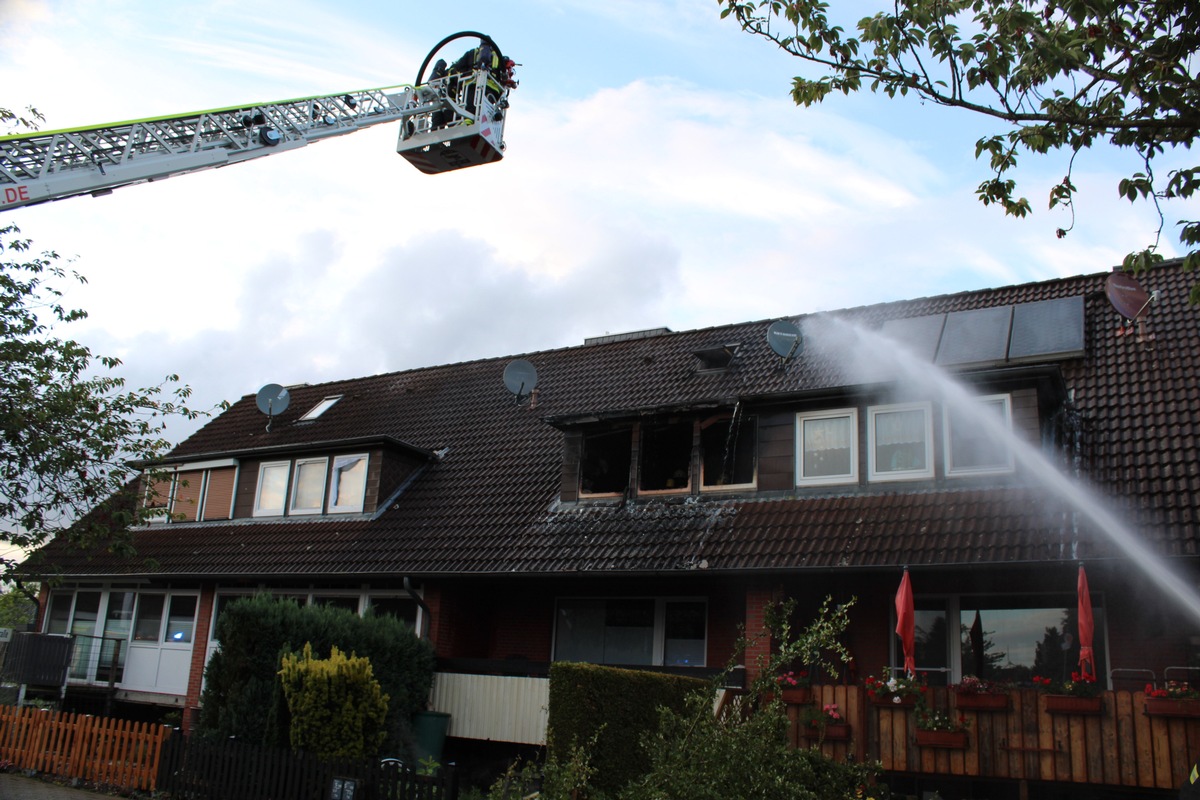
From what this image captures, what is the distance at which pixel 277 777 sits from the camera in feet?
43.6

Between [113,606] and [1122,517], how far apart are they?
20.2 metres

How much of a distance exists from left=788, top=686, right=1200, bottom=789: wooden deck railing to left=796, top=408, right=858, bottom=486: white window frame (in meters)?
3.80

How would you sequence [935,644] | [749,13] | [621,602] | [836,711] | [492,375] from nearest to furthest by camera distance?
[749,13] < [836,711] < [935,644] < [621,602] < [492,375]

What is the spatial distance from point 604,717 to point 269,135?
1003 cm

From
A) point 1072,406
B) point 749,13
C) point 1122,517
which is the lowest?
point 1122,517

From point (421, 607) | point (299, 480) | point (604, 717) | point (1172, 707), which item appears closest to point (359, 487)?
point (299, 480)

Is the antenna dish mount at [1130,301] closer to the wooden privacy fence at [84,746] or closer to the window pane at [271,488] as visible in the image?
the wooden privacy fence at [84,746]

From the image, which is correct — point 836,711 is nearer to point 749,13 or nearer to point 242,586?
point 749,13

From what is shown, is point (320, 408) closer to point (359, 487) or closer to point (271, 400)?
point (271, 400)

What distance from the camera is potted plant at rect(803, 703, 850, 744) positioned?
514 inches

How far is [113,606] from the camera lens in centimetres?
2367

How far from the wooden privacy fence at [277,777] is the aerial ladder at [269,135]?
24.1 feet

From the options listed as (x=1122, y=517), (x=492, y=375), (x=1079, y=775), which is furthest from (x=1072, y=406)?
(x=492, y=375)

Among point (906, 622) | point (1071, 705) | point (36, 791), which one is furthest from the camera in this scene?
point (36, 791)
